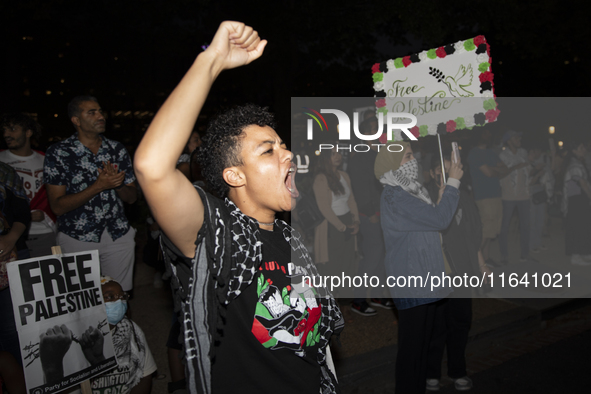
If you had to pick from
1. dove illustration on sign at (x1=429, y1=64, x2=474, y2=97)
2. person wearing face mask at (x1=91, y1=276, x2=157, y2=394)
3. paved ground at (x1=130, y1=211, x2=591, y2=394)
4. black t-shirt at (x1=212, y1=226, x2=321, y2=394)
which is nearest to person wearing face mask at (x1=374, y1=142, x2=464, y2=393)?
dove illustration on sign at (x1=429, y1=64, x2=474, y2=97)

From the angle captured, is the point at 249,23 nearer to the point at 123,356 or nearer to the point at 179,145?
the point at 123,356

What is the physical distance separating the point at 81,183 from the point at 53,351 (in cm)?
141

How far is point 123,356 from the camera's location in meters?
3.38

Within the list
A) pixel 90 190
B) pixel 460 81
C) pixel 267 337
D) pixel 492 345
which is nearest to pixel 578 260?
pixel 492 345

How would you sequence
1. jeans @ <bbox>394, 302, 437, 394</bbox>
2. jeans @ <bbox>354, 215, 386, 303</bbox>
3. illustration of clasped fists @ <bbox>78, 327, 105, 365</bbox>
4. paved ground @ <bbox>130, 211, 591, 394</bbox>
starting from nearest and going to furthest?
illustration of clasped fists @ <bbox>78, 327, 105, 365</bbox> → jeans @ <bbox>394, 302, 437, 394</bbox> → paved ground @ <bbox>130, 211, 591, 394</bbox> → jeans @ <bbox>354, 215, 386, 303</bbox>

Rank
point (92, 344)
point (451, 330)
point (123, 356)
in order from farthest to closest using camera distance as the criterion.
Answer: point (451, 330)
point (123, 356)
point (92, 344)

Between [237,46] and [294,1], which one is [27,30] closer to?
[294,1]

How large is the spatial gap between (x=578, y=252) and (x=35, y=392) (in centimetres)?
905

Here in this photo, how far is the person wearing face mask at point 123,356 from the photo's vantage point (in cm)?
333

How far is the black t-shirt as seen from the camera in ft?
5.66

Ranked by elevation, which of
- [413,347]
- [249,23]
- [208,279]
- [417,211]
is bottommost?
[413,347]

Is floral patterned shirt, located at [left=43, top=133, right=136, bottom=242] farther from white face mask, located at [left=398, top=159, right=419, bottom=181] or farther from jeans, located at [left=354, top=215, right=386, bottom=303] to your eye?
jeans, located at [left=354, top=215, right=386, bottom=303]

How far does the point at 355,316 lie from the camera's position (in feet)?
19.4

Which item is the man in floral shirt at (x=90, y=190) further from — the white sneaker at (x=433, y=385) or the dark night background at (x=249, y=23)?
the dark night background at (x=249, y=23)
